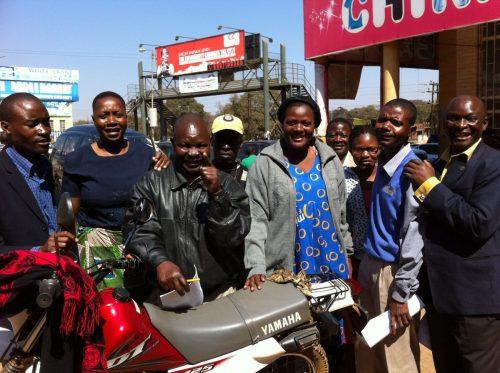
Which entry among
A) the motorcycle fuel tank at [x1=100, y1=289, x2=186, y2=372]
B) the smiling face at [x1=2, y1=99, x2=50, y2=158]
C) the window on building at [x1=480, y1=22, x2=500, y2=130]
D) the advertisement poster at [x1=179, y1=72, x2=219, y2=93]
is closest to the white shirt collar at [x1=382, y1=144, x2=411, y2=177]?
the motorcycle fuel tank at [x1=100, y1=289, x2=186, y2=372]

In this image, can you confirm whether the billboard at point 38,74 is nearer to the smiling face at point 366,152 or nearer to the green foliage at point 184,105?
the green foliage at point 184,105

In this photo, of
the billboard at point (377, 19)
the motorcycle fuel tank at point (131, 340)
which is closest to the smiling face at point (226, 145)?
the motorcycle fuel tank at point (131, 340)

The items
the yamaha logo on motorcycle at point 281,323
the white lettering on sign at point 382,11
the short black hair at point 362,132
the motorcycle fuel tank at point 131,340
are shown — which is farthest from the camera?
the white lettering on sign at point 382,11

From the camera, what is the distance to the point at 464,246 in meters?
2.30

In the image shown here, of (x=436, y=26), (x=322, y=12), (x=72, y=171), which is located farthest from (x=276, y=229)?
(x=322, y=12)

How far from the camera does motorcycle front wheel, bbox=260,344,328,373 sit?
232 cm

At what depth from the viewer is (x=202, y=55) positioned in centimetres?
2577

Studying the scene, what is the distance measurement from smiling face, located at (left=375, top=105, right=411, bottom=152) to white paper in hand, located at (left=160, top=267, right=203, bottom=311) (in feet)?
4.43

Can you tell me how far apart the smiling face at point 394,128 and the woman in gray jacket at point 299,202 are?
0.34m

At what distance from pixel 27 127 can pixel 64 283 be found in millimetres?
1056

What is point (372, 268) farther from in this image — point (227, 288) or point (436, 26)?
point (436, 26)

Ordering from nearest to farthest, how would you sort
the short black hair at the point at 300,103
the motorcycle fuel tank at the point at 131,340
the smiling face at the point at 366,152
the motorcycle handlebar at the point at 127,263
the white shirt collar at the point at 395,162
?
the motorcycle fuel tank at the point at 131,340 → the motorcycle handlebar at the point at 127,263 → the white shirt collar at the point at 395,162 → the short black hair at the point at 300,103 → the smiling face at the point at 366,152

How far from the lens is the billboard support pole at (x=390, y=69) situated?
8.82m

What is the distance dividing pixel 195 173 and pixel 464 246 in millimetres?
1414
